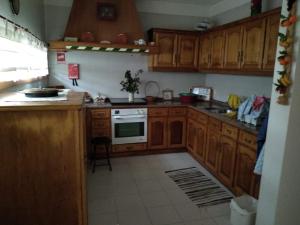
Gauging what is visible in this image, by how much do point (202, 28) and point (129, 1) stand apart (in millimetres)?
1333

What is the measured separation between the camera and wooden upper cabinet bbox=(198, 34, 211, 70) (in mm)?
3812

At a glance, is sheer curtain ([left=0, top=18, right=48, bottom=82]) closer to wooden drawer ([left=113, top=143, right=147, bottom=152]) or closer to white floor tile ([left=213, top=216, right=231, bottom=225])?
wooden drawer ([left=113, top=143, right=147, bottom=152])

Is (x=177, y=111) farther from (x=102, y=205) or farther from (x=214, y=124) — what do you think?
(x=102, y=205)

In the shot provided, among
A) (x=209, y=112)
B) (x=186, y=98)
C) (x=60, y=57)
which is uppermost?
(x=60, y=57)

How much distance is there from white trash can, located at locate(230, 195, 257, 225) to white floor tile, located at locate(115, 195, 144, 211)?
95cm

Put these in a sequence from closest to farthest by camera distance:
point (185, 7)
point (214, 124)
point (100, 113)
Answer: point (214, 124)
point (100, 113)
point (185, 7)

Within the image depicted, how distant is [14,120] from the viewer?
52.0 inches

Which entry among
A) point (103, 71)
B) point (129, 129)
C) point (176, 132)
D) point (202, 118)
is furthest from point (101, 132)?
point (202, 118)

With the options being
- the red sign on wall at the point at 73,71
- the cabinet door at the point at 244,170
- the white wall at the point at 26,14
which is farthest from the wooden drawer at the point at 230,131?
the red sign on wall at the point at 73,71

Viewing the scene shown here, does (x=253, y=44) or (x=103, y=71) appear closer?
(x=253, y=44)

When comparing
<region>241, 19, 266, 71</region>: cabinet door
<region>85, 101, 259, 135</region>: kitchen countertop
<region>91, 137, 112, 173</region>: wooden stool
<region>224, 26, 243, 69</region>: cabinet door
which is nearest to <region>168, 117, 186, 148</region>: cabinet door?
<region>85, 101, 259, 135</region>: kitchen countertop

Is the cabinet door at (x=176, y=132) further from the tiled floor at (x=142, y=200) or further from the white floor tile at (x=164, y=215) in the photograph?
the white floor tile at (x=164, y=215)

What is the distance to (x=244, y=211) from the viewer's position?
81.2 inches

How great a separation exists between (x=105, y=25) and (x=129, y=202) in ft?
9.03
